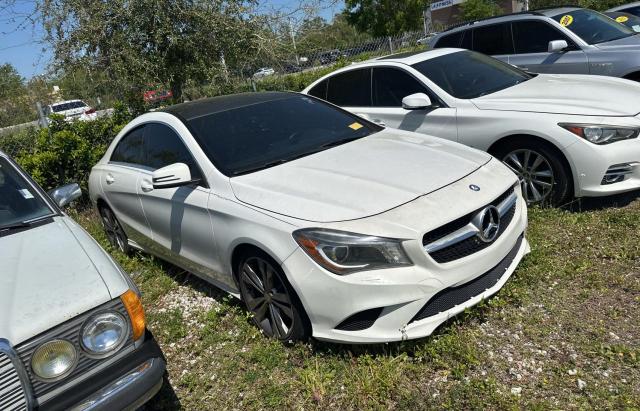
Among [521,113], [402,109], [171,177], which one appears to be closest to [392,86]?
[402,109]

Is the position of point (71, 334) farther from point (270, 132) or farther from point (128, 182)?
point (128, 182)

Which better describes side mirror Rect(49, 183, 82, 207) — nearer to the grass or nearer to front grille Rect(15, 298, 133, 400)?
the grass

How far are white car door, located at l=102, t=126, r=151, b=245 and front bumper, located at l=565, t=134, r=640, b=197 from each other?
3.56 meters

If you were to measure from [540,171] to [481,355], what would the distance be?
217cm

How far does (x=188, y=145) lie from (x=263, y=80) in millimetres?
7055

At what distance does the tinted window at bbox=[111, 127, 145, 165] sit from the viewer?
176 inches

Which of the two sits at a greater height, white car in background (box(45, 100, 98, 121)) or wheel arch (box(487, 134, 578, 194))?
white car in background (box(45, 100, 98, 121))

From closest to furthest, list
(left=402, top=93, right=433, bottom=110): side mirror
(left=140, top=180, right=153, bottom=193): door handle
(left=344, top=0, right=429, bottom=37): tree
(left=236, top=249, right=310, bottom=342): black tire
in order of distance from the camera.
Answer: (left=236, top=249, right=310, bottom=342): black tire
(left=140, top=180, right=153, bottom=193): door handle
(left=402, top=93, right=433, bottom=110): side mirror
(left=344, top=0, right=429, bottom=37): tree

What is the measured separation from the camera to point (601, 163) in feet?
13.2

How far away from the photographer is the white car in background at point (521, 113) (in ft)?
13.4

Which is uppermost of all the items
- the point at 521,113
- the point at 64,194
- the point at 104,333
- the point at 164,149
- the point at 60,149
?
the point at 164,149

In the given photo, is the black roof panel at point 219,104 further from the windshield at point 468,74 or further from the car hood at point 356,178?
the windshield at point 468,74

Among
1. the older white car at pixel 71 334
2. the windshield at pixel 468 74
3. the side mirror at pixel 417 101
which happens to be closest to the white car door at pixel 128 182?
the older white car at pixel 71 334

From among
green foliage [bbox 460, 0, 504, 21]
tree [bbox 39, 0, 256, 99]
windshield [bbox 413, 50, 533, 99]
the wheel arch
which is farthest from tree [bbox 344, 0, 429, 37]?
the wheel arch
